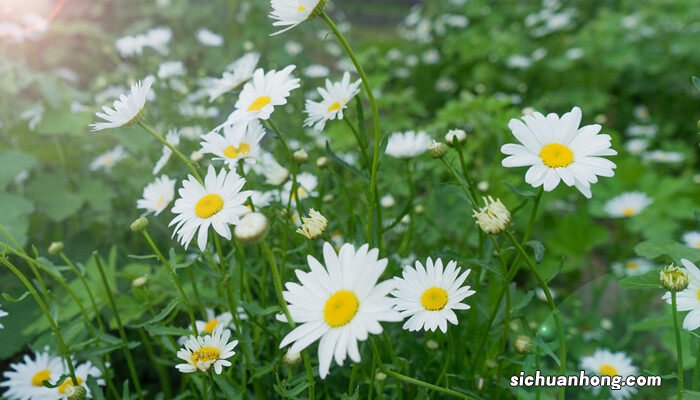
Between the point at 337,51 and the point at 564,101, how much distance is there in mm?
1599

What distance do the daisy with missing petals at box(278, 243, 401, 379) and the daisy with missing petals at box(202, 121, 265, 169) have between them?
0.32 m

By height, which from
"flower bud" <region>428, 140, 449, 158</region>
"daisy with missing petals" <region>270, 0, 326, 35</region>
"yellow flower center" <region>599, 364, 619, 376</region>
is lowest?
"yellow flower center" <region>599, 364, 619, 376</region>

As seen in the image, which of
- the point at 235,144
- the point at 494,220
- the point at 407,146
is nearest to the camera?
the point at 494,220

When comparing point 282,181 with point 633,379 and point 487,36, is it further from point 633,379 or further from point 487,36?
point 487,36

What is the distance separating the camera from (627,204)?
213 centimetres

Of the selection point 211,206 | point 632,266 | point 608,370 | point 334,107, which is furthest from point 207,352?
point 632,266

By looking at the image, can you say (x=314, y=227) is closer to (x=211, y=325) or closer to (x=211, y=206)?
(x=211, y=206)

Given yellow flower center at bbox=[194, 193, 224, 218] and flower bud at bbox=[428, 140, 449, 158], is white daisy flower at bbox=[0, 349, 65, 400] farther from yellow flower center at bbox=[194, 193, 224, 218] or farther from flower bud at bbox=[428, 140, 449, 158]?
flower bud at bbox=[428, 140, 449, 158]

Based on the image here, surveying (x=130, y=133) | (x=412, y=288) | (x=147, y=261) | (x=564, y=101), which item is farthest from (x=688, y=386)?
(x=564, y=101)

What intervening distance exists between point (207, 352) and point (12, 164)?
122cm

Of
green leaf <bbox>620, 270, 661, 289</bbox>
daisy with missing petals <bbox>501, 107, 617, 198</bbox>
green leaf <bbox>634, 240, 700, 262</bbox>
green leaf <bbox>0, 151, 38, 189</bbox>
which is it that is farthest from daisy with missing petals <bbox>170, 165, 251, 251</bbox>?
green leaf <bbox>0, 151, 38, 189</bbox>

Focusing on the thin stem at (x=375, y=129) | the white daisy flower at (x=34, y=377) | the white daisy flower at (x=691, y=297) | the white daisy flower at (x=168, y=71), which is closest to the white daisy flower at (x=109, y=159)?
the white daisy flower at (x=168, y=71)

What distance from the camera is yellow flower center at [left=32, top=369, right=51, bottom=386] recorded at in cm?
115

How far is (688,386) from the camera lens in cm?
130
